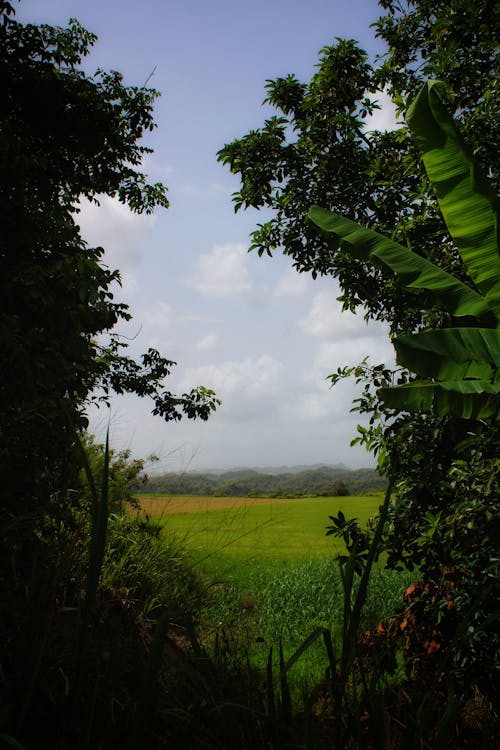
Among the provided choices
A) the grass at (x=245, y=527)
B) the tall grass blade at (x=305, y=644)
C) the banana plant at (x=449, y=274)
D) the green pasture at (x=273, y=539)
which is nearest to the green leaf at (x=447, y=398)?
the banana plant at (x=449, y=274)

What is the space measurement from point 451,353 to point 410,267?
74cm

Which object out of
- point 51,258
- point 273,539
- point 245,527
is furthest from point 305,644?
point 273,539

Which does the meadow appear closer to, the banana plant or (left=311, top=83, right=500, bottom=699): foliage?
(left=311, top=83, right=500, bottom=699): foliage

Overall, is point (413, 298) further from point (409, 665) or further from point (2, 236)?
point (2, 236)

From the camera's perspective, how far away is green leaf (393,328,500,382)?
110 inches

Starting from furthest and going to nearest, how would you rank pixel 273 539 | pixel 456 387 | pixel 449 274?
pixel 273 539 < pixel 449 274 < pixel 456 387

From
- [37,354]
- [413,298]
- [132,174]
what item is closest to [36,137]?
[132,174]

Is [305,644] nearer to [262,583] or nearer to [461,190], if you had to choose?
[461,190]

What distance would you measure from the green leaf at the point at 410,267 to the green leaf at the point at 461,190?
0.12 metres

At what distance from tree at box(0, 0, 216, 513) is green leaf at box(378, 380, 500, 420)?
2640 millimetres

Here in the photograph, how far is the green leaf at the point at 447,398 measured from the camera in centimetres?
281

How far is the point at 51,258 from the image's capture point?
5055 mm

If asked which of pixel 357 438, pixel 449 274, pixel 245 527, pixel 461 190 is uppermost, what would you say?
pixel 461 190

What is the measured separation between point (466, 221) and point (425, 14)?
354cm
